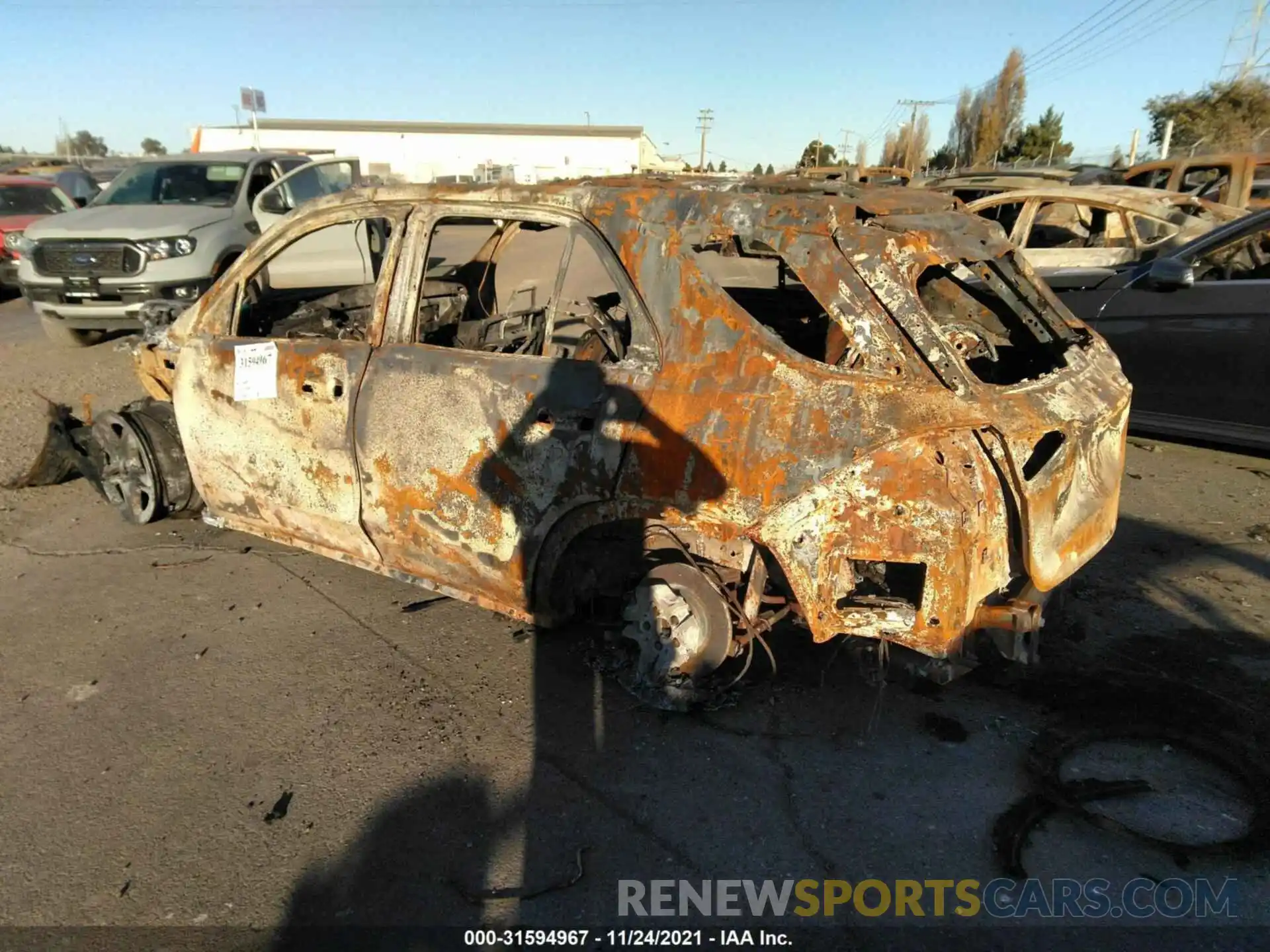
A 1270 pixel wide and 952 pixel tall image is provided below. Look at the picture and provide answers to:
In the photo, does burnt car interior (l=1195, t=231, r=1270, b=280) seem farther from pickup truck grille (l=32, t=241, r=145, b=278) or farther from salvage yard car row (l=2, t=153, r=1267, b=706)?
pickup truck grille (l=32, t=241, r=145, b=278)

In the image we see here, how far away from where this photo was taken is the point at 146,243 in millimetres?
8297

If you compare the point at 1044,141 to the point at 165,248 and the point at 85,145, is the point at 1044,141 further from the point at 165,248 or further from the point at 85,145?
the point at 85,145

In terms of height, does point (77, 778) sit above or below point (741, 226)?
below

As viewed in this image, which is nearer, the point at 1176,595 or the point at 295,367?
the point at 295,367

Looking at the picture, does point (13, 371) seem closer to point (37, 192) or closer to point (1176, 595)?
point (37, 192)

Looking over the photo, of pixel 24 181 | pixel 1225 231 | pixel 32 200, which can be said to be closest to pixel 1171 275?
pixel 1225 231

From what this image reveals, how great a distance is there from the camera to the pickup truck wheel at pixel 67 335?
8953 millimetres

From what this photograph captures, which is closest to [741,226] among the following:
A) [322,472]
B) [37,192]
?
[322,472]

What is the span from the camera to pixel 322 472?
11.3 feet

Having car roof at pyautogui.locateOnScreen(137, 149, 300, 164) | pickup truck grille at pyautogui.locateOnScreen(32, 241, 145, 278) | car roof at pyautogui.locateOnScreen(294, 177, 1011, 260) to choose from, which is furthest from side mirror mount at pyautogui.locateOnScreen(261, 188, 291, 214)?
car roof at pyautogui.locateOnScreen(294, 177, 1011, 260)

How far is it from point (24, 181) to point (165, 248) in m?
7.60

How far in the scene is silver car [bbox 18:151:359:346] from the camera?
27.2ft

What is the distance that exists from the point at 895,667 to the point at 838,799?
795 mm

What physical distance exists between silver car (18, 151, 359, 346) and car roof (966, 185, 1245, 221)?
20.2 ft
